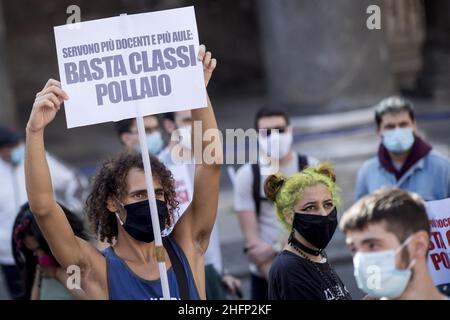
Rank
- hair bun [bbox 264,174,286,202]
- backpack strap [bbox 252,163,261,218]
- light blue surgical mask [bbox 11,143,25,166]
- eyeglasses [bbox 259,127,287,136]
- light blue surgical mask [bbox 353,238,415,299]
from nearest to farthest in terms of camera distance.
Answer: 1. light blue surgical mask [bbox 353,238,415,299]
2. hair bun [bbox 264,174,286,202]
3. backpack strap [bbox 252,163,261,218]
4. eyeglasses [bbox 259,127,287,136]
5. light blue surgical mask [bbox 11,143,25,166]

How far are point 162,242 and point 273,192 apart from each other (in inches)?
25.3

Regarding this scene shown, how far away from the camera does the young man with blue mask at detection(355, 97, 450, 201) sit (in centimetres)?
662

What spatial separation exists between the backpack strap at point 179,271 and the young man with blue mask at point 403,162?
2.49 metres

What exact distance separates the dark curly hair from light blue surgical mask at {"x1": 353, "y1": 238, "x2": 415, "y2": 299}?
3.85ft

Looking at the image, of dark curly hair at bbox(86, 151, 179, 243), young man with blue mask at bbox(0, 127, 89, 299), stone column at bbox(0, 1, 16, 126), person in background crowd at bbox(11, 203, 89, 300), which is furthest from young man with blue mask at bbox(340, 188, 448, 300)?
stone column at bbox(0, 1, 16, 126)

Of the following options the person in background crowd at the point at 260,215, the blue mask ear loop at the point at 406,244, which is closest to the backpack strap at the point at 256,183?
the person in background crowd at the point at 260,215

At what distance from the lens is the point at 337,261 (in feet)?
30.3

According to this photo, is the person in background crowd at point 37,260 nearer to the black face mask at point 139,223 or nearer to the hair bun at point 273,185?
the black face mask at point 139,223

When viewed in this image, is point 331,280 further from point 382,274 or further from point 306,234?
point 382,274

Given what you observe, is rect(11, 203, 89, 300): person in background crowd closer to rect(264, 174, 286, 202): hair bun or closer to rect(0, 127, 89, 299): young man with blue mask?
rect(264, 174, 286, 202): hair bun

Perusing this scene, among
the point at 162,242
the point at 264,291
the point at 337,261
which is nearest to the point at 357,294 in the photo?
the point at 264,291

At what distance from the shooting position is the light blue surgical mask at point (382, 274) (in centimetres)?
366

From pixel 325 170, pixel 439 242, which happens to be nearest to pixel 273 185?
pixel 325 170
